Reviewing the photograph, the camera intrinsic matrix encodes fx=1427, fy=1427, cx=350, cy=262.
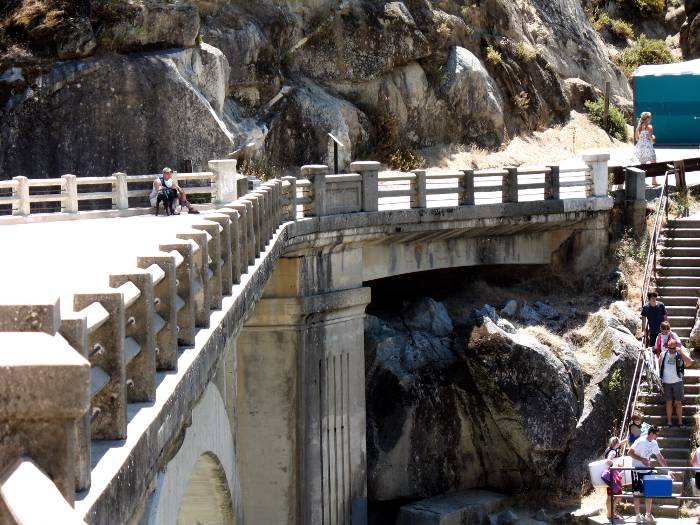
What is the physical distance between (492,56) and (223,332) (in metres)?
33.1

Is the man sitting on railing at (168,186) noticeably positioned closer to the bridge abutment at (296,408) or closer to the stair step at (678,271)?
the bridge abutment at (296,408)

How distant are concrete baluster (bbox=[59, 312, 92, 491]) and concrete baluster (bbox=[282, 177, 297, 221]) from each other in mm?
18514

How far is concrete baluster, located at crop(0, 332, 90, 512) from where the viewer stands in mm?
4609

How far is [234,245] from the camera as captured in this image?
1588 cm

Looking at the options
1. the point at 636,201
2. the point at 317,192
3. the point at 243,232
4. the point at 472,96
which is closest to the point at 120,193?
the point at 317,192

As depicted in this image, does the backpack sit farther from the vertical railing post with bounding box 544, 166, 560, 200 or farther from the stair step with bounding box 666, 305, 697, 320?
the vertical railing post with bounding box 544, 166, 560, 200

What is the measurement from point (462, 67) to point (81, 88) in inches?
611

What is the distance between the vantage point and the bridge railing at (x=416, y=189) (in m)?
25.7

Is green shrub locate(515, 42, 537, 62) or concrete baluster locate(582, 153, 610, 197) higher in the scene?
green shrub locate(515, 42, 537, 62)

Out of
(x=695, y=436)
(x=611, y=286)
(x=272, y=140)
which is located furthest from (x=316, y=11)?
(x=695, y=436)

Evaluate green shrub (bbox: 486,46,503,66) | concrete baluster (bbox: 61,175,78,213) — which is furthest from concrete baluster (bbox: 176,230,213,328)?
green shrub (bbox: 486,46,503,66)

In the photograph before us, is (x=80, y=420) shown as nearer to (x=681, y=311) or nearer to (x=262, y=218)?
(x=262, y=218)

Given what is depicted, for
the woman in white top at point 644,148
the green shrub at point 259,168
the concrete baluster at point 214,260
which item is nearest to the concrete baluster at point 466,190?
the green shrub at point 259,168

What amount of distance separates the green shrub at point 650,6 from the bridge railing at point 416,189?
3009 centimetres
